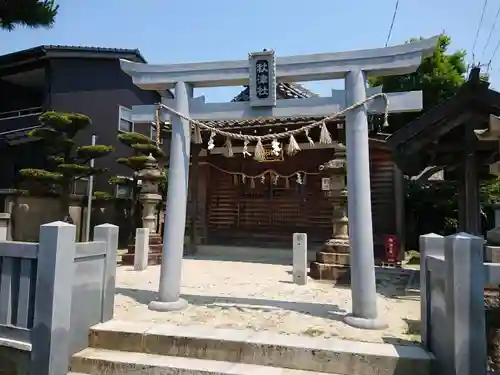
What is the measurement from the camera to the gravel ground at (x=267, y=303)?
4820 millimetres

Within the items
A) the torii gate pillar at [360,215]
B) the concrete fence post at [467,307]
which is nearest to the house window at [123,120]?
the torii gate pillar at [360,215]

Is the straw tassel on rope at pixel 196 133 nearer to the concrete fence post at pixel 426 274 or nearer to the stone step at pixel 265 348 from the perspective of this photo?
the stone step at pixel 265 348

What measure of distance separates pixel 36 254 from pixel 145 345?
1592 mm

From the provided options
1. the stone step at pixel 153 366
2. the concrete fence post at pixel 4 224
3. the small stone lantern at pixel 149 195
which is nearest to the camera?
the stone step at pixel 153 366

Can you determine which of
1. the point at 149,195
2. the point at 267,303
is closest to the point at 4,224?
the point at 149,195

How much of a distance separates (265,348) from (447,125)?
5.69 m

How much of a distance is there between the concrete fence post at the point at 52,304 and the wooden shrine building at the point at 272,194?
8.27 metres

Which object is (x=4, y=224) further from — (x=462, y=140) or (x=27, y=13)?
(x=462, y=140)

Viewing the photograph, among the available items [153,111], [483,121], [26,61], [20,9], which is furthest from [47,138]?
[483,121]

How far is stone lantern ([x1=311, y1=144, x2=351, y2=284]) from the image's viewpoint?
8.39 m

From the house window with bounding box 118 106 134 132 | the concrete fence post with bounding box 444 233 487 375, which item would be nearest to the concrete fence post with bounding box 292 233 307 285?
the concrete fence post with bounding box 444 233 487 375

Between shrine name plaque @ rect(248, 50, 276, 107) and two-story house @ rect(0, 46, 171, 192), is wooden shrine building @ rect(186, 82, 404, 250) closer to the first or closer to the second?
two-story house @ rect(0, 46, 171, 192)

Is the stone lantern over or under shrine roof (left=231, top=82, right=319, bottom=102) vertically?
under

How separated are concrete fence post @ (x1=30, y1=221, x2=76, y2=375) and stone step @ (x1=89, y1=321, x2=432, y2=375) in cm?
52
